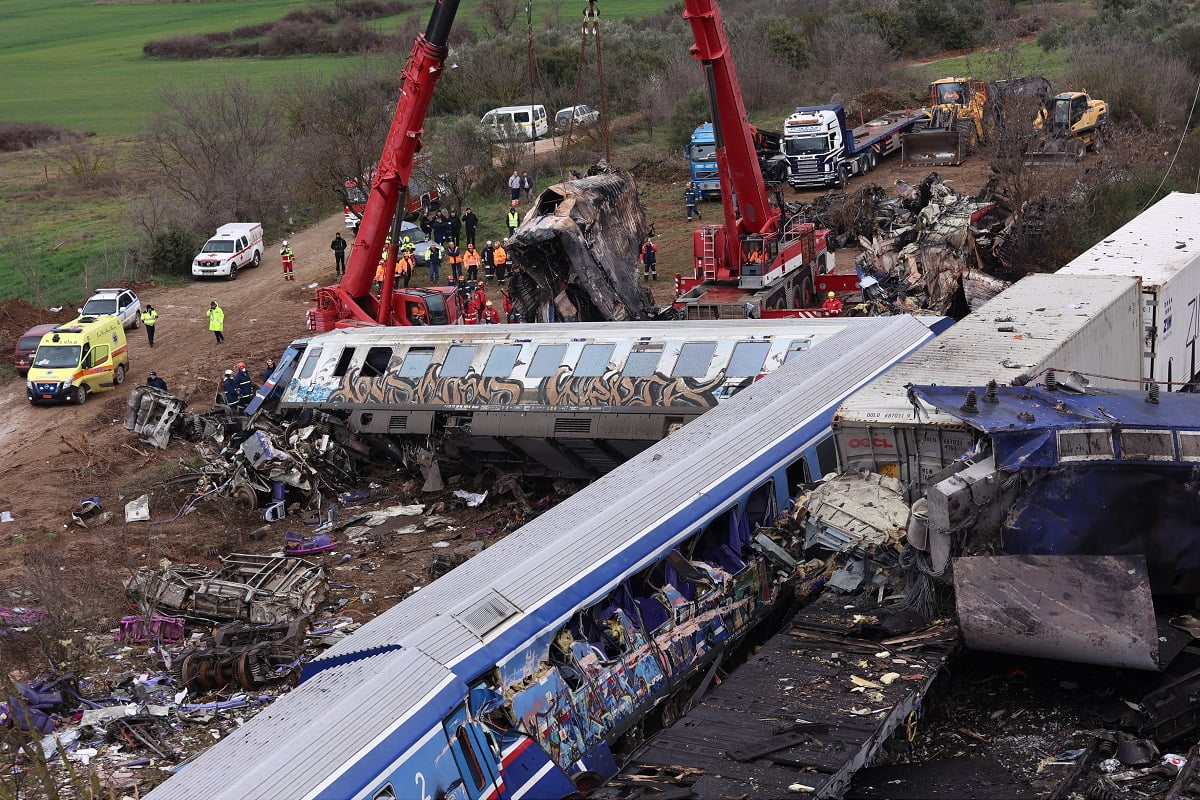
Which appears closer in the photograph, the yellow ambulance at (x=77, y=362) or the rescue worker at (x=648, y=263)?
the yellow ambulance at (x=77, y=362)

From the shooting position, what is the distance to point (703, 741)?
10.8 metres

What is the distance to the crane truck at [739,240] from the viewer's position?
931 inches

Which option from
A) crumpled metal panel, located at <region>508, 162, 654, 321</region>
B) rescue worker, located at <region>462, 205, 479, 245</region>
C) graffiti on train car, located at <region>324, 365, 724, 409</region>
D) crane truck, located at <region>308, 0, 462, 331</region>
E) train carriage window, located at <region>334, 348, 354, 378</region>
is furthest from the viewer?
rescue worker, located at <region>462, 205, 479, 245</region>

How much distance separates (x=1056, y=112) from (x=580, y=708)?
33733 mm

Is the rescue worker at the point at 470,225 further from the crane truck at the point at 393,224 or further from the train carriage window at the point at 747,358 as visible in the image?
the train carriage window at the point at 747,358

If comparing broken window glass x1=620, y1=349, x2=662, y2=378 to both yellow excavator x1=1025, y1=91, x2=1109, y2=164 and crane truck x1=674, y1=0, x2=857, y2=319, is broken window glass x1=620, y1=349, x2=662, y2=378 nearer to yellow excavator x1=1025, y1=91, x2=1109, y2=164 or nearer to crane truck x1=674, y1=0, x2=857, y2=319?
crane truck x1=674, y1=0, x2=857, y2=319

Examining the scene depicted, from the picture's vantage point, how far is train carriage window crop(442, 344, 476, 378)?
826 inches

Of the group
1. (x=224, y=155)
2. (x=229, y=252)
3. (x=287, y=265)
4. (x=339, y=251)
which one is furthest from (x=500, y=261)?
(x=224, y=155)

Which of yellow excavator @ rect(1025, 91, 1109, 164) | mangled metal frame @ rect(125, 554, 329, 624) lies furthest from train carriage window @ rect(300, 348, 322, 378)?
yellow excavator @ rect(1025, 91, 1109, 164)

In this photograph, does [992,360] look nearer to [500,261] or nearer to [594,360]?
[594,360]

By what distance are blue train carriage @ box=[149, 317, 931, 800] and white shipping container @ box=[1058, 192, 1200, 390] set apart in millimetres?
6833

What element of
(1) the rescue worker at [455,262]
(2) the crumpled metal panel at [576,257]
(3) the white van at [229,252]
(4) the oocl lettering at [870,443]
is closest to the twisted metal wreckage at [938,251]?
(2) the crumpled metal panel at [576,257]

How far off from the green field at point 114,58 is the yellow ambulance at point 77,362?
39.4m

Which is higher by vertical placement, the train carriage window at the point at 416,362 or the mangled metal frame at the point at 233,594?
the train carriage window at the point at 416,362
